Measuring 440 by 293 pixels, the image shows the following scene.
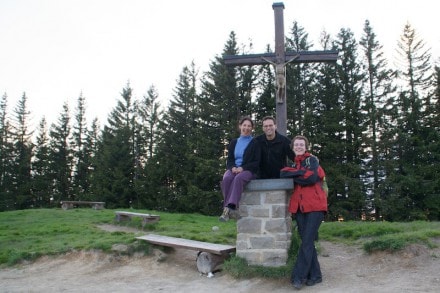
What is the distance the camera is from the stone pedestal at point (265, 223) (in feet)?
18.2

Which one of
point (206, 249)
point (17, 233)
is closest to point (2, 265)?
point (17, 233)

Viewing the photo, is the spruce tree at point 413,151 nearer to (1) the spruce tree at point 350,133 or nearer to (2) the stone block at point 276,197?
(1) the spruce tree at point 350,133

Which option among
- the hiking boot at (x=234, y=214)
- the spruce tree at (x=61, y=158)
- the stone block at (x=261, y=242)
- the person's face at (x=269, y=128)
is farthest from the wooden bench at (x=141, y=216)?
the spruce tree at (x=61, y=158)

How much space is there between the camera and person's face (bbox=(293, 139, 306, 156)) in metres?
5.36

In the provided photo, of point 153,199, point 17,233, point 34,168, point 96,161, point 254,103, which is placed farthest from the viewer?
point 34,168

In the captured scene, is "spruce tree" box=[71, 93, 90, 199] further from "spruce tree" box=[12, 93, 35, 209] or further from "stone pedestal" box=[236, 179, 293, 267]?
"stone pedestal" box=[236, 179, 293, 267]

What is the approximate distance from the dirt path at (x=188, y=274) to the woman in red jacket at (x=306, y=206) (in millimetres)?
208

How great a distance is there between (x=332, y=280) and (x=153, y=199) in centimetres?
2380

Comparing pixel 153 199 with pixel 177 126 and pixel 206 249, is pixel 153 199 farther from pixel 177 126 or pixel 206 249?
pixel 206 249

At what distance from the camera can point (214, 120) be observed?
2533cm

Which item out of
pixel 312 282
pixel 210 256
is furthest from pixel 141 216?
pixel 312 282

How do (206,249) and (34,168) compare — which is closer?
(206,249)

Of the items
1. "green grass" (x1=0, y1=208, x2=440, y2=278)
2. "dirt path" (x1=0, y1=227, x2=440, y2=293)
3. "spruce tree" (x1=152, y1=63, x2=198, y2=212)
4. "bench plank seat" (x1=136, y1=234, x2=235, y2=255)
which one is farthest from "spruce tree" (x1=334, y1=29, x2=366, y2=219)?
"bench plank seat" (x1=136, y1=234, x2=235, y2=255)

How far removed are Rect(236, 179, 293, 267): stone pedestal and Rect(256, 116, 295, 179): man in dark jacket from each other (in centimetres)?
31
